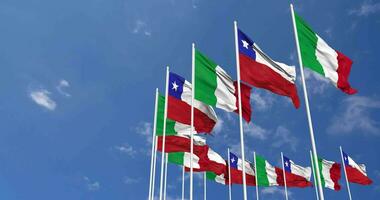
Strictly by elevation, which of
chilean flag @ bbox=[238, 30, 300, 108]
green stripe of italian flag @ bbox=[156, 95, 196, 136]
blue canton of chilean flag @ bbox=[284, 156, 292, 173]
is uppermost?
blue canton of chilean flag @ bbox=[284, 156, 292, 173]

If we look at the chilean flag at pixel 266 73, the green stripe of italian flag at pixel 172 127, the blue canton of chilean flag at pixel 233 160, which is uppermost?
the blue canton of chilean flag at pixel 233 160

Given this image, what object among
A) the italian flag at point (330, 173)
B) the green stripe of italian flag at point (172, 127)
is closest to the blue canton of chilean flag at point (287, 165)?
the italian flag at point (330, 173)

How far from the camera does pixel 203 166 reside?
25.9 metres

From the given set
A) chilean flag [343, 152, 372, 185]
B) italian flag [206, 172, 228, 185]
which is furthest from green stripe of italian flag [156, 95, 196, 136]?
chilean flag [343, 152, 372, 185]

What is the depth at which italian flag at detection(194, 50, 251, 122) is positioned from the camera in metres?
17.1

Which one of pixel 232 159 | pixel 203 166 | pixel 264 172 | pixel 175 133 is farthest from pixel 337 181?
pixel 175 133

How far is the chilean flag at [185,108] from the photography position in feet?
63.6

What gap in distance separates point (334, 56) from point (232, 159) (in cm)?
1744

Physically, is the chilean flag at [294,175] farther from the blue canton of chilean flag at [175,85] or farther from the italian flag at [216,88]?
the italian flag at [216,88]

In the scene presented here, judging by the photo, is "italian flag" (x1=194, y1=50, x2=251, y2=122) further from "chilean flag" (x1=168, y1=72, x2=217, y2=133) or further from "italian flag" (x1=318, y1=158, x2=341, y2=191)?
"italian flag" (x1=318, y1=158, x2=341, y2=191)

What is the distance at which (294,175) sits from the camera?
117ft

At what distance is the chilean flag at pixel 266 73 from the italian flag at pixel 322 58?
0.89 meters

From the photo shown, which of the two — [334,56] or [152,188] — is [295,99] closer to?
[334,56]

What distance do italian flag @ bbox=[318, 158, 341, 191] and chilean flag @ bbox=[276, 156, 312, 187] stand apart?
4.29 feet
